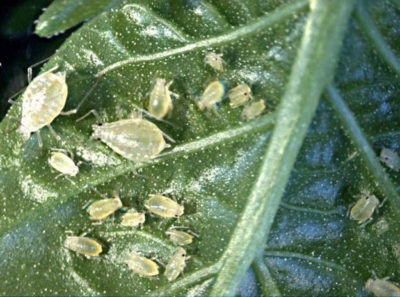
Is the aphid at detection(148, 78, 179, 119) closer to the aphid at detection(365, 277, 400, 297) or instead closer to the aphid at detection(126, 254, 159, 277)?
the aphid at detection(126, 254, 159, 277)

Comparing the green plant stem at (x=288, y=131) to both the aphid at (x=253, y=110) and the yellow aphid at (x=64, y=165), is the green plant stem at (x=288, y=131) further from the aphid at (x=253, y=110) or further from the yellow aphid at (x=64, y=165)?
the yellow aphid at (x=64, y=165)

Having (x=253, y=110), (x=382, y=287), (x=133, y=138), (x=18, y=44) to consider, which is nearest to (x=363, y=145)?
(x=253, y=110)

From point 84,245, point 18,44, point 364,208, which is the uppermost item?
point 18,44

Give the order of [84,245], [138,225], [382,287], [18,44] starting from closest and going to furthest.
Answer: [84,245] < [138,225] < [382,287] < [18,44]

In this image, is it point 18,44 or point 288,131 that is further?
point 18,44

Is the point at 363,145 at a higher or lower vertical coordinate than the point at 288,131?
higher

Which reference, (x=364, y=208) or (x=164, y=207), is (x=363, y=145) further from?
(x=164, y=207)

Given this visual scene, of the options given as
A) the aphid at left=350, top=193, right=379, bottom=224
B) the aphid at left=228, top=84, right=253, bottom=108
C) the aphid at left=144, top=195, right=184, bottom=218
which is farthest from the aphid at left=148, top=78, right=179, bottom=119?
the aphid at left=350, top=193, right=379, bottom=224
